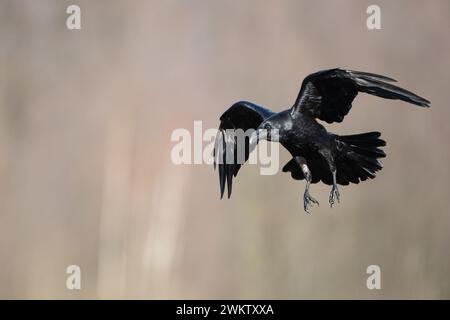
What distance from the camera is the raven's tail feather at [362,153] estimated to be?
503 centimetres

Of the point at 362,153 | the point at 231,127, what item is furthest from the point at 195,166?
the point at 362,153

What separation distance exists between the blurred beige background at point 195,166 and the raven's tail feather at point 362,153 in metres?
1.85

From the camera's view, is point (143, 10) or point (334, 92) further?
point (143, 10)

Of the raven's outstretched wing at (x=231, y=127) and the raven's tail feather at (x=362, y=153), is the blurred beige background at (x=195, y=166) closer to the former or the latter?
the raven's outstretched wing at (x=231, y=127)

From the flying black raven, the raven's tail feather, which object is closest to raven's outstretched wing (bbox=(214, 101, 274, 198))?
the flying black raven

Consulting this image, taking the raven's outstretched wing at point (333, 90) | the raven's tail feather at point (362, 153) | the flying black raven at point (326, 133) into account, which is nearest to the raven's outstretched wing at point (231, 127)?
the flying black raven at point (326, 133)

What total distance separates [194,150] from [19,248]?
5.61 ft

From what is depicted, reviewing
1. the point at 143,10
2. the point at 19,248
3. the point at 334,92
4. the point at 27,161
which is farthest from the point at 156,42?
the point at 334,92

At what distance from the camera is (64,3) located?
9164mm

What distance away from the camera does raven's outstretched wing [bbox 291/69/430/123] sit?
4.75 meters

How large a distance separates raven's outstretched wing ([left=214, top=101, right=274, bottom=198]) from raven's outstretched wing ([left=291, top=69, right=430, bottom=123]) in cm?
43

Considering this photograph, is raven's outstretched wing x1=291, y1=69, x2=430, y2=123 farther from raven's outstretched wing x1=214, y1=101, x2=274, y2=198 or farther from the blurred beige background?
the blurred beige background
